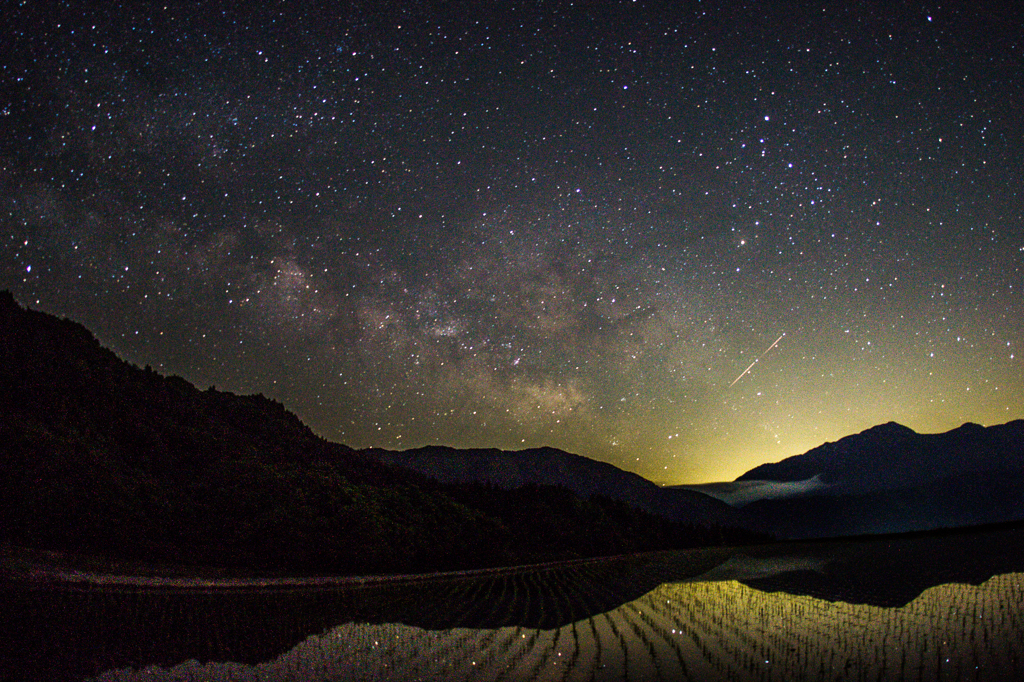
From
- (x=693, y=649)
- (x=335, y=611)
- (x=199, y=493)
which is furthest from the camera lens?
(x=199, y=493)

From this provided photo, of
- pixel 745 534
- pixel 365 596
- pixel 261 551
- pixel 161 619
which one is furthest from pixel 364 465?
pixel 745 534

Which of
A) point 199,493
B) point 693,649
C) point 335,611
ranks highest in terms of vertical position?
point 199,493

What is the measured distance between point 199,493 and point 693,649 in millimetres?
47787

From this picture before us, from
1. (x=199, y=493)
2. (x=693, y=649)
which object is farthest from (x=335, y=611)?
(x=199, y=493)

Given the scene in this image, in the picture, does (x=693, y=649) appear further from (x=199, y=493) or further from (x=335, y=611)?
(x=199, y=493)

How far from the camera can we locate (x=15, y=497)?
134ft

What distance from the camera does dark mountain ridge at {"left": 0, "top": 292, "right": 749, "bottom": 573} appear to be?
4241cm

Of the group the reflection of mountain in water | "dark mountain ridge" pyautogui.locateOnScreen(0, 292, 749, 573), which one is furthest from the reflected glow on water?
"dark mountain ridge" pyautogui.locateOnScreen(0, 292, 749, 573)

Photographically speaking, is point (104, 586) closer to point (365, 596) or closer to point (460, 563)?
point (365, 596)

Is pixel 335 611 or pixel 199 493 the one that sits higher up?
pixel 199 493

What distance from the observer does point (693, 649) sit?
1739 cm

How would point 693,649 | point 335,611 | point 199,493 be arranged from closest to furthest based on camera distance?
1. point 693,649
2. point 335,611
3. point 199,493

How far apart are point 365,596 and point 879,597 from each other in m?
27.2

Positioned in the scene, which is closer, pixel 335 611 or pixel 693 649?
pixel 693 649
